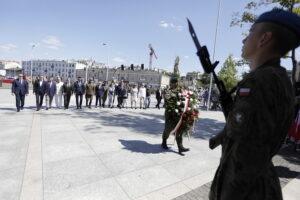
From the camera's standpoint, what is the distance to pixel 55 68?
13488cm

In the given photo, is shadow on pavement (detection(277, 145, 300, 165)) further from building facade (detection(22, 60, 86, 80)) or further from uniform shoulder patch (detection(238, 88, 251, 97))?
building facade (detection(22, 60, 86, 80))

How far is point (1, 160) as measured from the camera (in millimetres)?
4246

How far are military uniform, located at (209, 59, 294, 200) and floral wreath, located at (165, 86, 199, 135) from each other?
3.95 meters

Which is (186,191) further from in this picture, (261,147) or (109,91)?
(109,91)

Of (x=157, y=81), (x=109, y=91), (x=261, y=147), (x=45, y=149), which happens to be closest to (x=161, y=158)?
(x=45, y=149)

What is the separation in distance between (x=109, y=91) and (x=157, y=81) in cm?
8029

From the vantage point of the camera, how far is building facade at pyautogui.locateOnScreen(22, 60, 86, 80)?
12500 centimetres

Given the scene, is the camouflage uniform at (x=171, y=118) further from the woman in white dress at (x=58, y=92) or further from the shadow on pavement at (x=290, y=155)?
the woman in white dress at (x=58, y=92)

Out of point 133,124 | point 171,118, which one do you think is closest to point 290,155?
point 171,118

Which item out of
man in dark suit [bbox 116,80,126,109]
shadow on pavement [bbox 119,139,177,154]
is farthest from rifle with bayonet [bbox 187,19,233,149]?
man in dark suit [bbox 116,80,126,109]

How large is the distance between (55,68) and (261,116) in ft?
496

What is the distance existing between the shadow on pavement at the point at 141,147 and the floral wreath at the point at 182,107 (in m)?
0.82

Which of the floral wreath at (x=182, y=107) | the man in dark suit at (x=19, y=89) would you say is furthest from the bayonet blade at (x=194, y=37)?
the man in dark suit at (x=19, y=89)

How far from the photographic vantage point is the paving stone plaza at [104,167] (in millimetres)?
3295
